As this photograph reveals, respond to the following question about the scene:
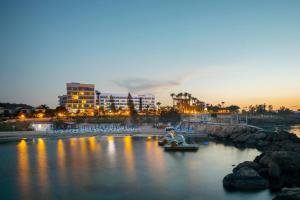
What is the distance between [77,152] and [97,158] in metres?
9.12

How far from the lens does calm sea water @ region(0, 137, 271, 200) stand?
28.8 metres

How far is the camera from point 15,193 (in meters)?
29.5

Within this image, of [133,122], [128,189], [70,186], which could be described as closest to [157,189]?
[128,189]

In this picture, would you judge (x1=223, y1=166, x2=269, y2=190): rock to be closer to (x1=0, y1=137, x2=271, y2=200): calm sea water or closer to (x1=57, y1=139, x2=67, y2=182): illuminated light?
(x1=0, y1=137, x2=271, y2=200): calm sea water

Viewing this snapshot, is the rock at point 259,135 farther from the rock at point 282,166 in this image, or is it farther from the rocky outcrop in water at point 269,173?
the rock at point 282,166

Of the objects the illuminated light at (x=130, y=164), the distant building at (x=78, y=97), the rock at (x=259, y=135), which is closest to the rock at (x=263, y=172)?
the illuminated light at (x=130, y=164)

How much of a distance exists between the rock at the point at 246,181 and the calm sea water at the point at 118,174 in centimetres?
93

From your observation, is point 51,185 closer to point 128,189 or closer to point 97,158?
point 128,189

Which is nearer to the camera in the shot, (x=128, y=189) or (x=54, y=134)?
(x=128, y=189)

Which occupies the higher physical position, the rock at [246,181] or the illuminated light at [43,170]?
the rock at [246,181]

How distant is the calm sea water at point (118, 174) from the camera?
2875 centimetres

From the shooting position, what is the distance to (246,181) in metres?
28.2

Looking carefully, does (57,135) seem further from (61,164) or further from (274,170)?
(274,170)

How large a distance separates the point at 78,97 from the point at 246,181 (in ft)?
577
